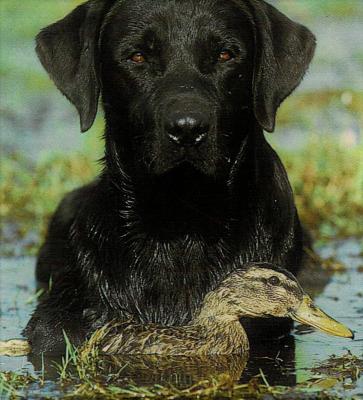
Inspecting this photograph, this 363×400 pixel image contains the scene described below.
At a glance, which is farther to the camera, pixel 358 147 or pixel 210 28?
pixel 358 147

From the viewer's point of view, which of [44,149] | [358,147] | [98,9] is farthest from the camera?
[44,149]

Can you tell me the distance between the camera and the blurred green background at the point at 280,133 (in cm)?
953

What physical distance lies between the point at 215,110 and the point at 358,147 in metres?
4.16

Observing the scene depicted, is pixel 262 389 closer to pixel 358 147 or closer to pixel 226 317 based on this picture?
pixel 226 317

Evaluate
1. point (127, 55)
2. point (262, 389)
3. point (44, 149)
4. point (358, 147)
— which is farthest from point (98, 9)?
point (44, 149)

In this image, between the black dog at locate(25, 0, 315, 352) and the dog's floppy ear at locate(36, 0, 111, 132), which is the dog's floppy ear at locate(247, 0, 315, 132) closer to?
the black dog at locate(25, 0, 315, 352)

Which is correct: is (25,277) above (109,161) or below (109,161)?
below

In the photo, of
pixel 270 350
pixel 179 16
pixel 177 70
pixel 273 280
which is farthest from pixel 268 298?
pixel 179 16

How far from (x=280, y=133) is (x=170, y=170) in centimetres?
579

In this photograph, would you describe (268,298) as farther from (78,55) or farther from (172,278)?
(78,55)

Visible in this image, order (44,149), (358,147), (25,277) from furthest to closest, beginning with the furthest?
(44,149) → (358,147) → (25,277)

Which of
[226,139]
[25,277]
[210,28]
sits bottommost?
[25,277]

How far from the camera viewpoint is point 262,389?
17.9 feet

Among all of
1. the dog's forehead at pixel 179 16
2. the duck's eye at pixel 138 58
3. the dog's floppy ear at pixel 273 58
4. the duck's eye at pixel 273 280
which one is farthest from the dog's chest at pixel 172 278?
the dog's forehead at pixel 179 16
